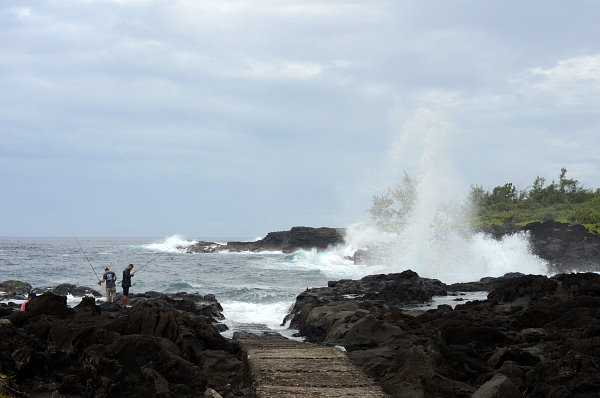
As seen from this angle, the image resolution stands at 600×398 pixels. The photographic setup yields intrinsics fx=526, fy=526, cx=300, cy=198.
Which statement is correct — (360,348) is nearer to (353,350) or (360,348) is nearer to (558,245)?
(353,350)

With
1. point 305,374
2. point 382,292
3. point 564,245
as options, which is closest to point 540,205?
point 564,245

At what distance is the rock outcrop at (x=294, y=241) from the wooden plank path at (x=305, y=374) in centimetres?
5972

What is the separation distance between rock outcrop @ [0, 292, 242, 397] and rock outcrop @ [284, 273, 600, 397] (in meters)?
2.69

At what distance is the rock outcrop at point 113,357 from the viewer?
757cm

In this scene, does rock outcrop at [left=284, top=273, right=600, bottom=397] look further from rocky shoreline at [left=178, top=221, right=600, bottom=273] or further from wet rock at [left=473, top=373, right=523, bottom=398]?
rocky shoreline at [left=178, top=221, right=600, bottom=273]

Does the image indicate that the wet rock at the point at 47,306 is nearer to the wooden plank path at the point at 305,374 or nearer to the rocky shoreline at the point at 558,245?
the wooden plank path at the point at 305,374

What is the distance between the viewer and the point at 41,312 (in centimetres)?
1069

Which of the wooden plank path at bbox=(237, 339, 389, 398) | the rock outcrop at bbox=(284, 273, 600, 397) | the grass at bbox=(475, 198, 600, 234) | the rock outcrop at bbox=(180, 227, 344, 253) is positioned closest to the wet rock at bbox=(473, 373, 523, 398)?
the rock outcrop at bbox=(284, 273, 600, 397)

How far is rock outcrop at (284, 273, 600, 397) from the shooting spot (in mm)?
6926

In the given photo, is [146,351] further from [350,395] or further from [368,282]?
[368,282]

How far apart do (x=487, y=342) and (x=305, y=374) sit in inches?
156

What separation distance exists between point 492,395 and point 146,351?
513 cm

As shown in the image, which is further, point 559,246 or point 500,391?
point 559,246

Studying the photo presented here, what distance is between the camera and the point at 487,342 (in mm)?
10062
